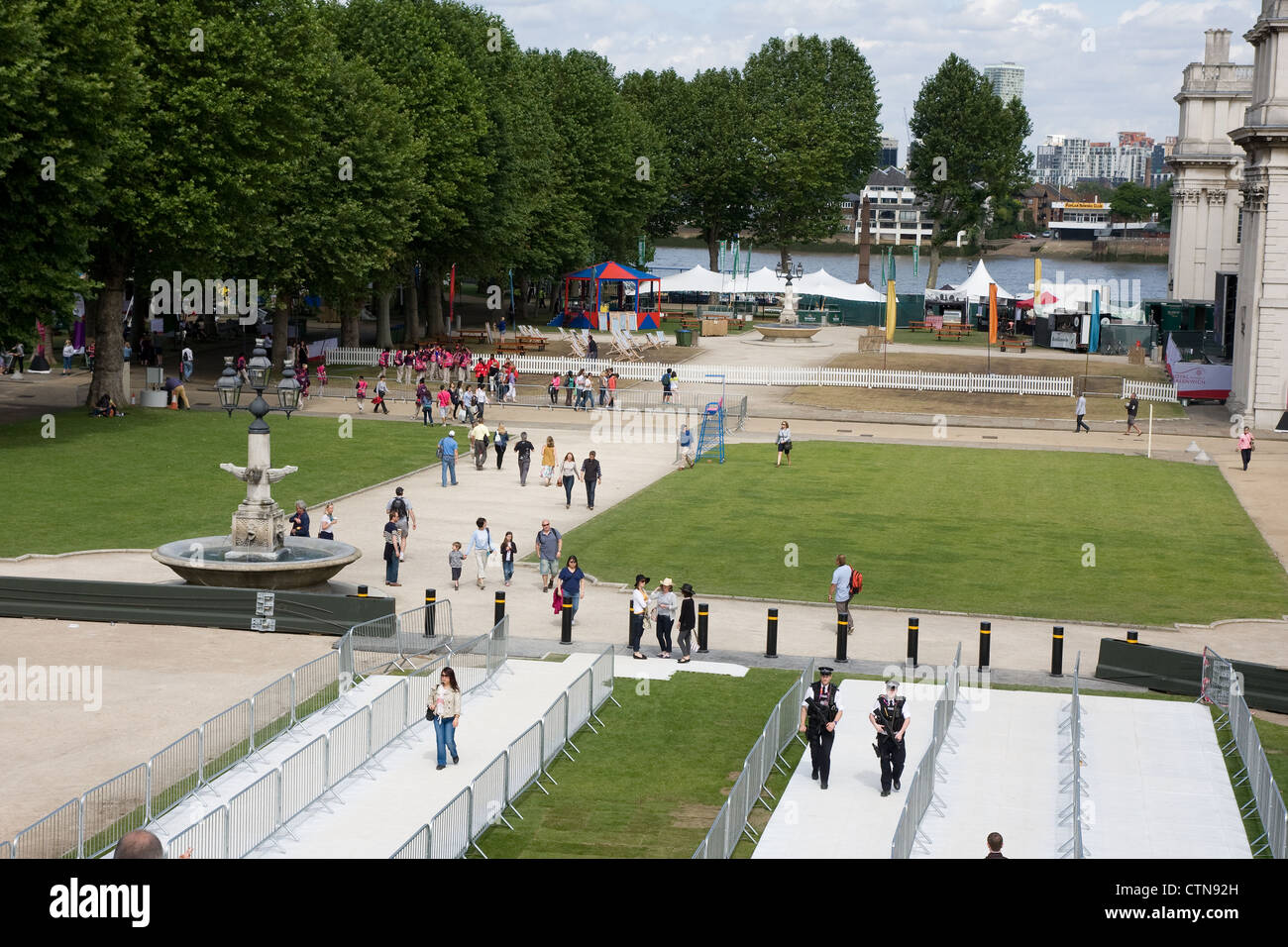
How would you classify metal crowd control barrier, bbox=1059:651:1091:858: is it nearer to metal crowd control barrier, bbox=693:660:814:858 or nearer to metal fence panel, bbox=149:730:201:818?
metal crowd control barrier, bbox=693:660:814:858

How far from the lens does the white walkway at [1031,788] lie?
59.3 feet

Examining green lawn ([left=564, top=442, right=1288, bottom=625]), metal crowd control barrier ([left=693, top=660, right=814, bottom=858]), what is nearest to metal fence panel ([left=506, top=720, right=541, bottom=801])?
metal crowd control barrier ([left=693, top=660, right=814, bottom=858])

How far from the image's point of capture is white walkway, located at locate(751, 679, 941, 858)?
17797 millimetres

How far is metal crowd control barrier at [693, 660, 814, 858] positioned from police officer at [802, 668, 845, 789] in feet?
1.74

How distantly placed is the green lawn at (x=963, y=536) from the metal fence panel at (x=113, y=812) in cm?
1476

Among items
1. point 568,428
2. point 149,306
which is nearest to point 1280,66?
point 568,428

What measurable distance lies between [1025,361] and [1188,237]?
2688cm

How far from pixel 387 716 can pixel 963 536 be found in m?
20.0

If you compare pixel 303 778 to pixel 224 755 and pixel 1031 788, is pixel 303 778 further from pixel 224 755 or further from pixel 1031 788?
pixel 1031 788

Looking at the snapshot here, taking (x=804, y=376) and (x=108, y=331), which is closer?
(x=108, y=331)

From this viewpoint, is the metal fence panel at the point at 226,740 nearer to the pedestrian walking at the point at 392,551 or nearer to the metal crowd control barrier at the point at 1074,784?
the pedestrian walking at the point at 392,551

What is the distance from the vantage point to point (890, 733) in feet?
63.6

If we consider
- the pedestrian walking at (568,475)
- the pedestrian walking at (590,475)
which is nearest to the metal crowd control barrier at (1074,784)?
the pedestrian walking at (590,475)

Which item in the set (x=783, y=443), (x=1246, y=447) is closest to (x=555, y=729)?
(x=783, y=443)
